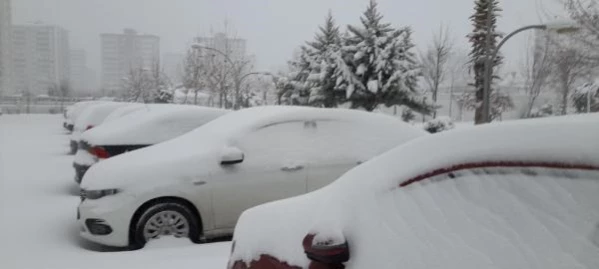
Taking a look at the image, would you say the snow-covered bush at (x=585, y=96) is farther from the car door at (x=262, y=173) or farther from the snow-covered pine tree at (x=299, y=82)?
the car door at (x=262, y=173)

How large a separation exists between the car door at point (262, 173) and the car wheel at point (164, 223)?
28cm

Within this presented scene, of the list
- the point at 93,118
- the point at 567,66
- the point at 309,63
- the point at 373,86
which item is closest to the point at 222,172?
the point at 93,118

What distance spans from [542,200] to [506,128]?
0.36 m

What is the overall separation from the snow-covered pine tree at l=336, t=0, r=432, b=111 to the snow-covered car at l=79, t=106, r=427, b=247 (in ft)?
55.0

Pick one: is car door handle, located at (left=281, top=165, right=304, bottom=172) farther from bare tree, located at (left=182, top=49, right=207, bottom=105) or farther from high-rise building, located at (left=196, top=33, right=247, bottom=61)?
bare tree, located at (left=182, top=49, right=207, bottom=105)

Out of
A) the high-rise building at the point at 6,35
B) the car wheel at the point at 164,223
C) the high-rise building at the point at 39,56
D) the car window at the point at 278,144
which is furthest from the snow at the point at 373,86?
the high-rise building at the point at 39,56

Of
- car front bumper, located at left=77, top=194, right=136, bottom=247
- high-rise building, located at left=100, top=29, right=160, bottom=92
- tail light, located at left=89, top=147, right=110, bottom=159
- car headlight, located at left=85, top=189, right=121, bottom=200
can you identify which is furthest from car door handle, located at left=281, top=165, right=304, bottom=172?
high-rise building, located at left=100, top=29, right=160, bottom=92

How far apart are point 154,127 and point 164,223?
10.3 ft

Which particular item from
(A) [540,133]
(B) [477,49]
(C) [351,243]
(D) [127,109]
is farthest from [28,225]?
(B) [477,49]

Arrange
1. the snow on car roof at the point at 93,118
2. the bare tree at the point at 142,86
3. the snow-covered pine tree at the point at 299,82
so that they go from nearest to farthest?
the snow on car roof at the point at 93,118 → the snow-covered pine tree at the point at 299,82 → the bare tree at the point at 142,86

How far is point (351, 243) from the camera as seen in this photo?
5.98ft

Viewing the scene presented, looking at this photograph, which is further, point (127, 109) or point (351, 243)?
point (127, 109)

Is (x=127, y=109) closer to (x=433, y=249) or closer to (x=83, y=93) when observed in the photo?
(x=433, y=249)

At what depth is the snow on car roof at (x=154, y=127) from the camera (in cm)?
703
